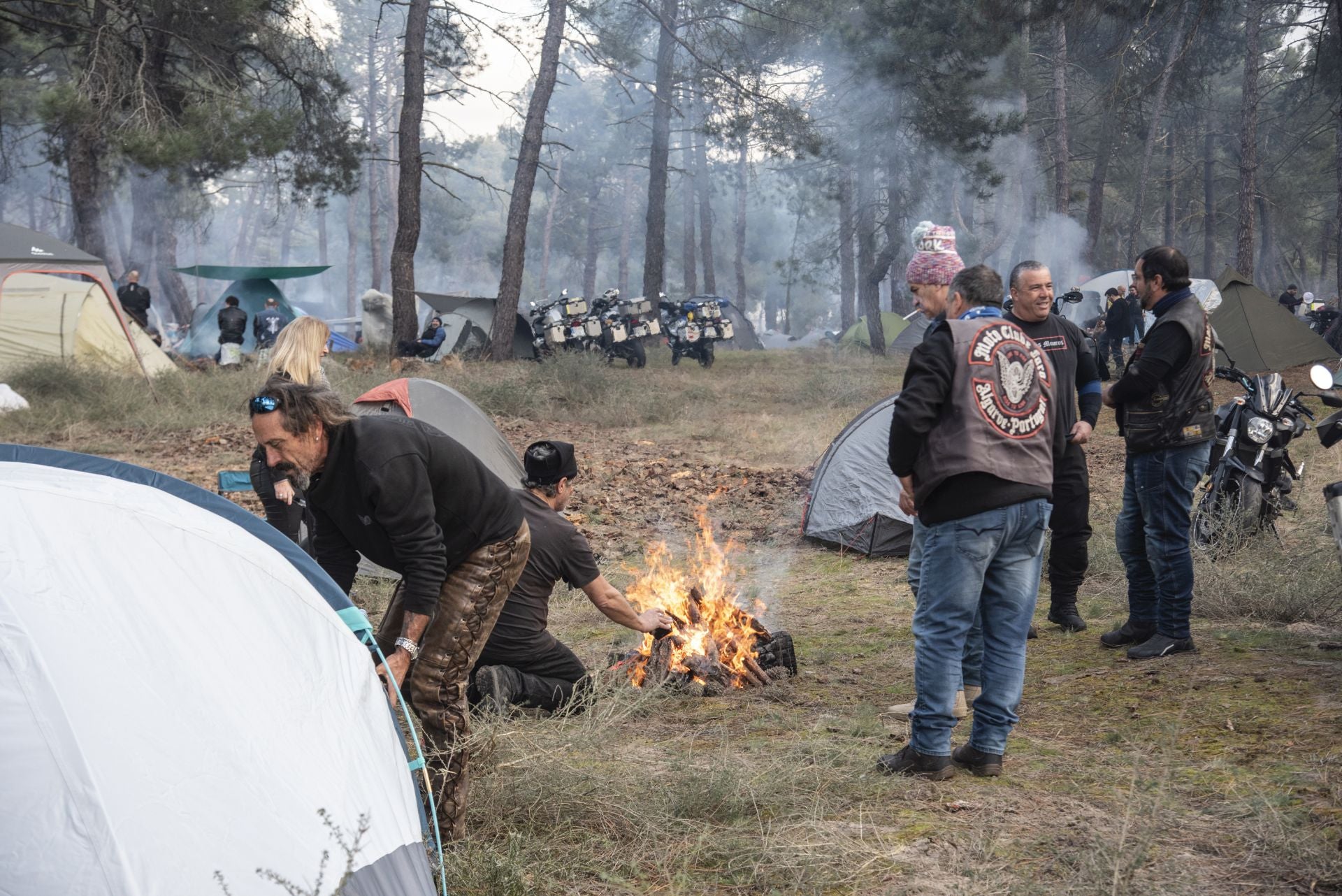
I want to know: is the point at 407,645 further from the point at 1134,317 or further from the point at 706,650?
the point at 1134,317

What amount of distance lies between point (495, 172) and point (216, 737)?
113 meters

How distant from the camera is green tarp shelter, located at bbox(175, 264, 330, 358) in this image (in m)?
23.2

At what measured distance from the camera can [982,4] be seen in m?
10.0

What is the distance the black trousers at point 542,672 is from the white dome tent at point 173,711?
161 centimetres

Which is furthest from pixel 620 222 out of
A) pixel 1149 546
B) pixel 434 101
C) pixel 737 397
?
pixel 1149 546

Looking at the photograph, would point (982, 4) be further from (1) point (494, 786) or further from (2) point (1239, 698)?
(1) point (494, 786)

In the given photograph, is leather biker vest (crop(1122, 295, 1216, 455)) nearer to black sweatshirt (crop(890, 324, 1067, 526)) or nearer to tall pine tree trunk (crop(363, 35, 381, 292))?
black sweatshirt (crop(890, 324, 1067, 526))

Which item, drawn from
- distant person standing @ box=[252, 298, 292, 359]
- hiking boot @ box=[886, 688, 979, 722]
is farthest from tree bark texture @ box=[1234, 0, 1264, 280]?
hiking boot @ box=[886, 688, 979, 722]

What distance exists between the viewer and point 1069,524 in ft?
18.5

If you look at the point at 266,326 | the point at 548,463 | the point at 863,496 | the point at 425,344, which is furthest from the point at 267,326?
the point at 548,463

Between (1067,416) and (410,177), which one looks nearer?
(1067,416)

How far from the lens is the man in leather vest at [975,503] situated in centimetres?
364

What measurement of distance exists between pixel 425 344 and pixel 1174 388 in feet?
52.4

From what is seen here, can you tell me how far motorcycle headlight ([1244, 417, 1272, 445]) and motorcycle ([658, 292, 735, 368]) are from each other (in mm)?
16246
